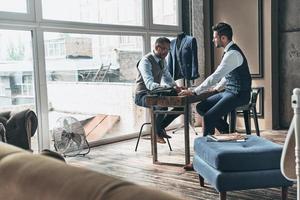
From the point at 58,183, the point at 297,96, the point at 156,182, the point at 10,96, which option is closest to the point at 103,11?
the point at 10,96

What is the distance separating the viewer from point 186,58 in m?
5.76

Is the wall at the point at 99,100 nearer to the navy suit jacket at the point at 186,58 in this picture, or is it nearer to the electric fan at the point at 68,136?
the electric fan at the point at 68,136

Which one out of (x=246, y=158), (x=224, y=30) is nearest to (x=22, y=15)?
(x=224, y=30)

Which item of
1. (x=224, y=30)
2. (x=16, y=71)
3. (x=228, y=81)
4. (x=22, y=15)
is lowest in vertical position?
(x=228, y=81)

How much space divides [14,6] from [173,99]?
6.69ft

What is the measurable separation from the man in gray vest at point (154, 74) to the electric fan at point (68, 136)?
777 mm

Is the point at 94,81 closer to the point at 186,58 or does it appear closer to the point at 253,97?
the point at 186,58

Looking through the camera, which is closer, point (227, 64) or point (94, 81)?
point (227, 64)

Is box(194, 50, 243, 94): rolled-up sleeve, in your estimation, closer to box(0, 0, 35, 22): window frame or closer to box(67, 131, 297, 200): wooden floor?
box(67, 131, 297, 200): wooden floor

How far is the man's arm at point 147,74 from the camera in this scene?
433 centimetres

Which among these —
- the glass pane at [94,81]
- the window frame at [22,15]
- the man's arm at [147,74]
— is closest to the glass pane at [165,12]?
the glass pane at [94,81]

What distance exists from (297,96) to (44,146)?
3467 millimetres

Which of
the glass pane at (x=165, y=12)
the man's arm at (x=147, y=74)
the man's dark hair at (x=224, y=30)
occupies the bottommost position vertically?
the man's arm at (x=147, y=74)

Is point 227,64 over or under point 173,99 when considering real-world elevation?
over
